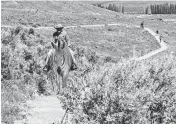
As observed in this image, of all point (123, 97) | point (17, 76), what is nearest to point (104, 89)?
point (123, 97)

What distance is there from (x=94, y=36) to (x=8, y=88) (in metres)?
37.0

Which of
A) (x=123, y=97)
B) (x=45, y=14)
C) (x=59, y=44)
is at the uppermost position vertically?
(x=59, y=44)

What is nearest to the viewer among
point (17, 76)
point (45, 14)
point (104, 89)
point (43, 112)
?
point (104, 89)

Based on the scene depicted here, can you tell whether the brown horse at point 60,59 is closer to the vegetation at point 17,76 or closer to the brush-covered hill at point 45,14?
the vegetation at point 17,76

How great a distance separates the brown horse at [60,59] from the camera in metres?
9.81

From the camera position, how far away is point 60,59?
981cm

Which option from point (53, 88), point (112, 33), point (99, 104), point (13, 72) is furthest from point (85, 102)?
point (112, 33)

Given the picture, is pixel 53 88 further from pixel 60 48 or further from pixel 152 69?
pixel 152 69

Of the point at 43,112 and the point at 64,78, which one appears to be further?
the point at 64,78

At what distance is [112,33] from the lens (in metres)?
51.7

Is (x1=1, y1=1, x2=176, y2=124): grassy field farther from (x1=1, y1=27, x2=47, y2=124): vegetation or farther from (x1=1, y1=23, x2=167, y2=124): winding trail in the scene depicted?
(x1=1, y1=23, x2=167, y2=124): winding trail

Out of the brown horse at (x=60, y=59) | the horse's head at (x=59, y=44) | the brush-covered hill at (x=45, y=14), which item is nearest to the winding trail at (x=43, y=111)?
the brown horse at (x=60, y=59)

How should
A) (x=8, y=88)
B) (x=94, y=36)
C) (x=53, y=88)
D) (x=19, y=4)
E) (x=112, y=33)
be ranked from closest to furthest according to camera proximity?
(x=8, y=88), (x=53, y=88), (x=94, y=36), (x=112, y=33), (x=19, y=4)

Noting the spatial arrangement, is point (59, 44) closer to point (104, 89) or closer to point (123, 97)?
point (104, 89)
